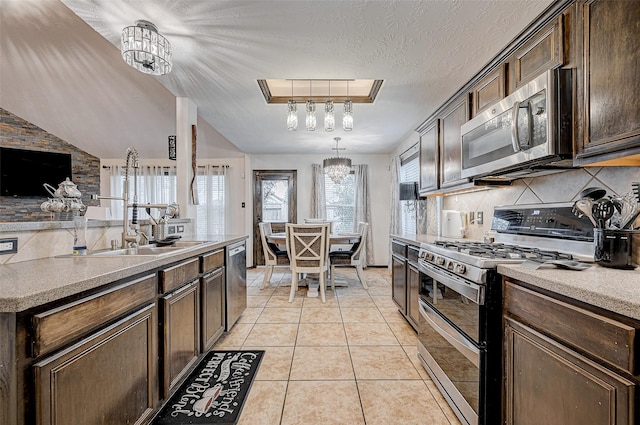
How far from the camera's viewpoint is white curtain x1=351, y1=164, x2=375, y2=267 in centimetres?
577

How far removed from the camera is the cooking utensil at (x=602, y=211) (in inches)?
46.9

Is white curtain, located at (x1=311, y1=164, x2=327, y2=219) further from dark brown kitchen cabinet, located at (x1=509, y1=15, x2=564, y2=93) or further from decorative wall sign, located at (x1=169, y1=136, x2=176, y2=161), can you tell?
dark brown kitchen cabinet, located at (x1=509, y1=15, x2=564, y2=93)

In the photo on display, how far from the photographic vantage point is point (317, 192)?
5773 millimetres

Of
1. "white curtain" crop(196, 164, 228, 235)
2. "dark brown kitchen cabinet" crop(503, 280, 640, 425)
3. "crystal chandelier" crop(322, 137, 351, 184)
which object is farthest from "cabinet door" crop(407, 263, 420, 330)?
"white curtain" crop(196, 164, 228, 235)

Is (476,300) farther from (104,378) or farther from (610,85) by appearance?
(104,378)

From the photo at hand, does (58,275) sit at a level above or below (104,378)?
above

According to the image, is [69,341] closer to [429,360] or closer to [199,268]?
[199,268]

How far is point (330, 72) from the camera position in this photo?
2.40 meters

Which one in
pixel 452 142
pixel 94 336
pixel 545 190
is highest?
pixel 452 142

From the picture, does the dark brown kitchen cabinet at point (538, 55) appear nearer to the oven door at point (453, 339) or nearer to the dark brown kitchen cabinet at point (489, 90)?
the dark brown kitchen cabinet at point (489, 90)

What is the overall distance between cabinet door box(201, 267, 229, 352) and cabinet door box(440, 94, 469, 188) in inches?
82.7

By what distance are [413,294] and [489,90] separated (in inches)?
65.9

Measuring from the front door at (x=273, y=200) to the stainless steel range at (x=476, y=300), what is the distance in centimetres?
398

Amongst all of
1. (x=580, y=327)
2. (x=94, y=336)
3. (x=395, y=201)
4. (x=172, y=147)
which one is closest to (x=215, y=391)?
(x=94, y=336)
